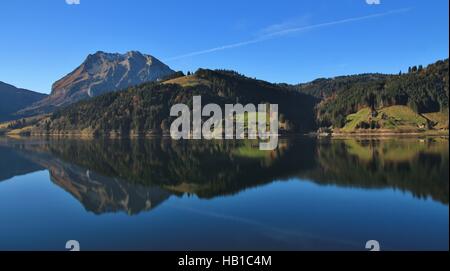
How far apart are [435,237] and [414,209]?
35.3 feet

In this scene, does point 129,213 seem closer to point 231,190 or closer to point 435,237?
point 231,190

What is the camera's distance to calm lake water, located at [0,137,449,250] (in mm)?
33000

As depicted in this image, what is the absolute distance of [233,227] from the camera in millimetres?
37188

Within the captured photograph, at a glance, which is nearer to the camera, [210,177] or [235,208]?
[235,208]

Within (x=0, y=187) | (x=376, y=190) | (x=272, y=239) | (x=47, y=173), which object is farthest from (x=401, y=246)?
(x=47, y=173)

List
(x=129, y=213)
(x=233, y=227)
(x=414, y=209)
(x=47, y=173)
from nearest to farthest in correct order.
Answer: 1. (x=233, y=227)
2. (x=414, y=209)
3. (x=129, y=213)
4. (x=47, y=173)

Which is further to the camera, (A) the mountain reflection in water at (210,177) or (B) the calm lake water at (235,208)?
(A) the mountain reflection in water at (210,177)

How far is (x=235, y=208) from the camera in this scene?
46.3 meters

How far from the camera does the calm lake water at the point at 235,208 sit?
33.0m

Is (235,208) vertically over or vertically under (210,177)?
under

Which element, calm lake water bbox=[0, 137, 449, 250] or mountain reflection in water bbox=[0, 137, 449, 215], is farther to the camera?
mountain reflection in water bbox=[0, 137, 449, 215]
